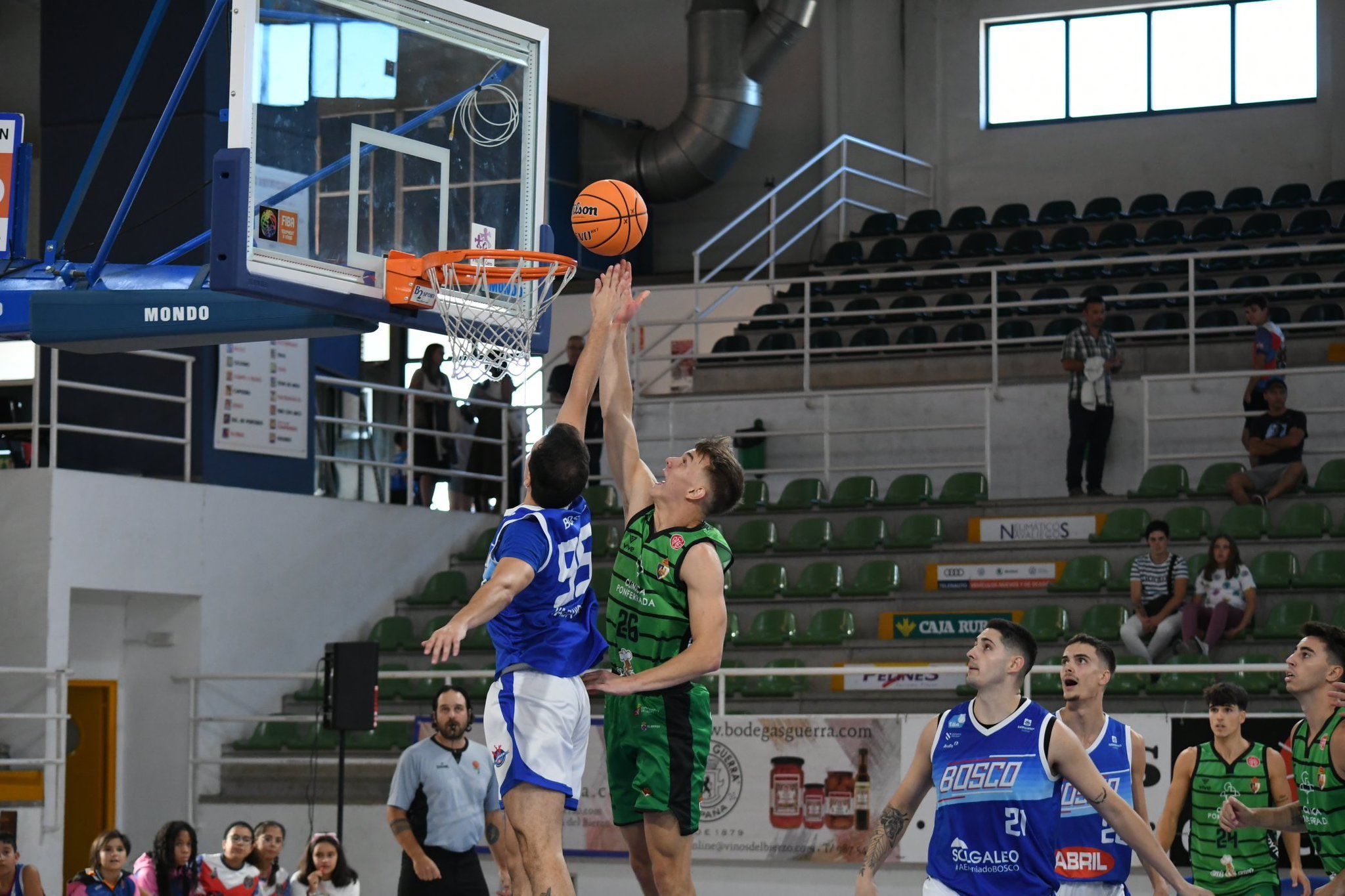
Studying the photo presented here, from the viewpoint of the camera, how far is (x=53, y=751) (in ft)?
41.3

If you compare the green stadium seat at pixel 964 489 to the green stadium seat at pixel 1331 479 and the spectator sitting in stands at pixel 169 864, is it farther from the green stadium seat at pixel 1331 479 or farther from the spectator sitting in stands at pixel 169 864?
the spectator sitting in stands at pixel 169 864

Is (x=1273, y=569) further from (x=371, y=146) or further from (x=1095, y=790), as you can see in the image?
(x=371, y=146)

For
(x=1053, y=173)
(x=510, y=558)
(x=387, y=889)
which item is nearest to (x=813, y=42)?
(x=1053, y=173)

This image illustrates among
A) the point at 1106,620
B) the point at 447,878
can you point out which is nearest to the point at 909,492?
the point at 1106,620

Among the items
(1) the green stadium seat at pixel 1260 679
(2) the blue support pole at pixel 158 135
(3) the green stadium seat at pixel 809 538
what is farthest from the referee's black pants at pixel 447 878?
(3) the green stadium seat at pixel 809 538

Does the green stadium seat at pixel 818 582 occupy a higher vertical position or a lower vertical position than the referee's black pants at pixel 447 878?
higher

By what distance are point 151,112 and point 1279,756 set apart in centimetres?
1007

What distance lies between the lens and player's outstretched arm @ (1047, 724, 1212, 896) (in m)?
5.79

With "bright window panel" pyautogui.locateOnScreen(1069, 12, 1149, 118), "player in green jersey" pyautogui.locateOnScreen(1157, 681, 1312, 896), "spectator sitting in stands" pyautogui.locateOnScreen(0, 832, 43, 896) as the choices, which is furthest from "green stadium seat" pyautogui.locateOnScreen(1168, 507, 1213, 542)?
"spectator sitting in stands" pyautogui.locateOnScreen(0, 832, 43, 896)

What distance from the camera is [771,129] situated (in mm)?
22750

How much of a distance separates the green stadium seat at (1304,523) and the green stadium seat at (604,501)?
585 cm

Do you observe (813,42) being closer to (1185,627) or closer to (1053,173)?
(1053,173)

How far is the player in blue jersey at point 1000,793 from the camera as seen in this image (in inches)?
228

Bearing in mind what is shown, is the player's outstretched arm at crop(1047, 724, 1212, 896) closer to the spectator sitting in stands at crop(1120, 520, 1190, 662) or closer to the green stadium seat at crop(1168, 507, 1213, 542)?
the spectator sitting in stands at crop(1120, 520, 1190, 662)
